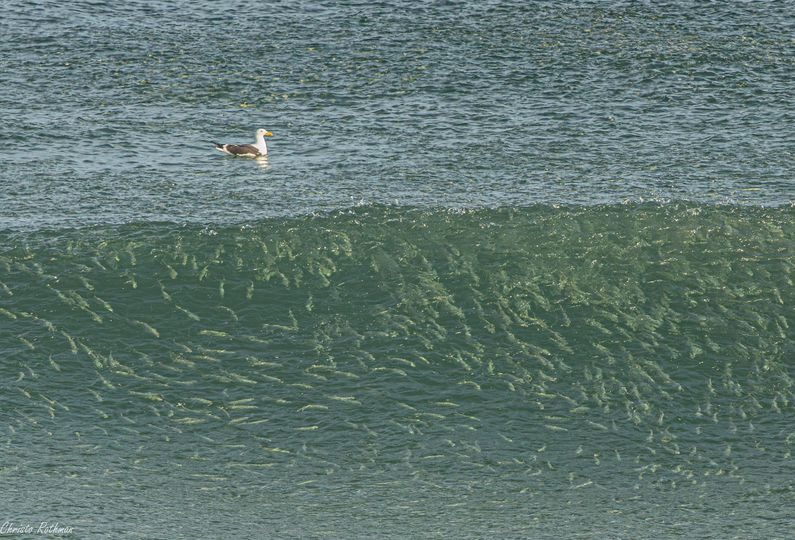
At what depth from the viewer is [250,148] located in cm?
4575

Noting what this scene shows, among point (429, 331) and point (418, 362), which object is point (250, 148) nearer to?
point (429, 331)

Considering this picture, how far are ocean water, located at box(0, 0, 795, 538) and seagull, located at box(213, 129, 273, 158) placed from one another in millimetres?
642

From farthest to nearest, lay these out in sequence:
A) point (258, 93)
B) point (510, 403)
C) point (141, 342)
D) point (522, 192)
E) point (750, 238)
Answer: point (258, 93), point (522, 192), point (750, 238), point (141, 342), point (510, 403)

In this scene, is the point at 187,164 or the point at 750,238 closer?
the point at 750,238

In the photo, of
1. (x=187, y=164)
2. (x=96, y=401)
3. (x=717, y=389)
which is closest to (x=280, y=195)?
(x=187, y=164)

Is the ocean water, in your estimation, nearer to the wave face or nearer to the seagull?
the wave face

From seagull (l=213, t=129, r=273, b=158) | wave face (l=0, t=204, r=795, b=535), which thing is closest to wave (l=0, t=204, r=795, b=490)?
wave face (l=0, t=204, r=795, b=535)

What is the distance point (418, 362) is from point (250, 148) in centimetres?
1522

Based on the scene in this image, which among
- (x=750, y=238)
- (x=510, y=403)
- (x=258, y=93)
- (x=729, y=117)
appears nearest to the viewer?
(x=510, y=403)

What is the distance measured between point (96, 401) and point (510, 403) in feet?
30.9

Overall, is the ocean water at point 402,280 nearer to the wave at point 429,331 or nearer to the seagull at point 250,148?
the wave at point 429,331

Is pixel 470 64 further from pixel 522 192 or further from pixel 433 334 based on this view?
pixel 433 334

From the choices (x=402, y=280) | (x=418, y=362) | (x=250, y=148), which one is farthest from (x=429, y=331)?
(x=250, y=148)

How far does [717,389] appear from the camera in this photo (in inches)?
1254
